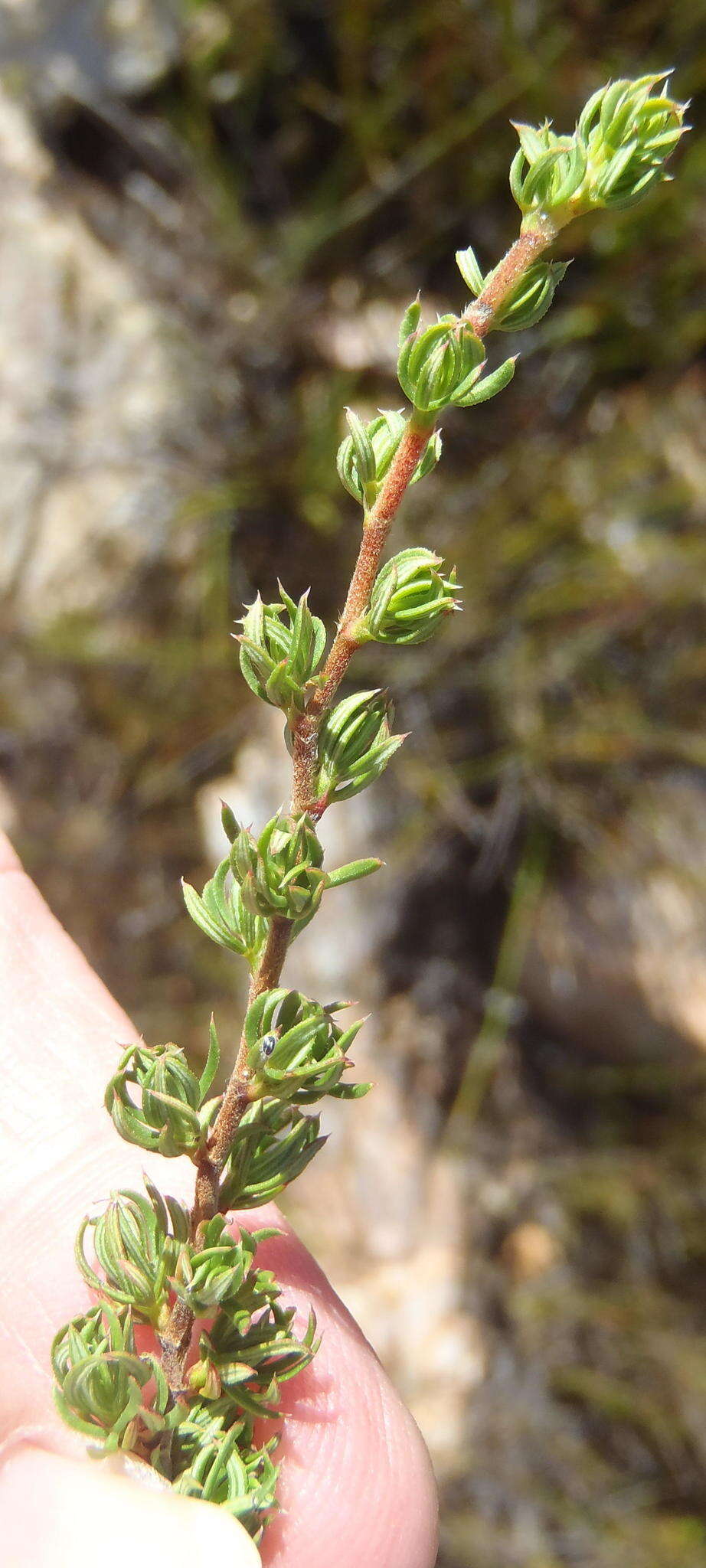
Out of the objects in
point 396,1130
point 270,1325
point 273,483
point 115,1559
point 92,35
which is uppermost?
point 92,35

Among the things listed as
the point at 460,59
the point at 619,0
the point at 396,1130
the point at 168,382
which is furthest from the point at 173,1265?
the point at 619,0

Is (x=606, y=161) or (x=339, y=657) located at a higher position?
(x=606, y=161)

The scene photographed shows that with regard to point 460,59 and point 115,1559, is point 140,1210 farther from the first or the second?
point 460,59

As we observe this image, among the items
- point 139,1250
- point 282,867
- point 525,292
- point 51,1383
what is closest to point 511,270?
point 525,292

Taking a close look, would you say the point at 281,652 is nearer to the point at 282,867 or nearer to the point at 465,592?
the point at 282,867

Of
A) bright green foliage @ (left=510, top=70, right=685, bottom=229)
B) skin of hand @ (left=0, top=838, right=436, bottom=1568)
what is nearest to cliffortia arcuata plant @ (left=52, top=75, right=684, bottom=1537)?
bright green foliage @ (left=510, top=70, right=685, bottom=229)

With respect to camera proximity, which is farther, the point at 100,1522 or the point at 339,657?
the point at 100,1522

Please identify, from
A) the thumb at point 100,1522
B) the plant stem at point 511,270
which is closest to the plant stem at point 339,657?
the plant stem at point 511,270
